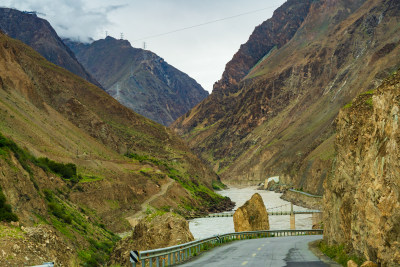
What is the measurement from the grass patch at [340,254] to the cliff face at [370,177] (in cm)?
39

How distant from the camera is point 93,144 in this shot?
102188 mm

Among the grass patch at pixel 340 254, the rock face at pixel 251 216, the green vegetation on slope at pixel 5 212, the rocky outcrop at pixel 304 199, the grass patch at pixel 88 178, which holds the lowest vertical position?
the rocky outcrop at pixel 304 199

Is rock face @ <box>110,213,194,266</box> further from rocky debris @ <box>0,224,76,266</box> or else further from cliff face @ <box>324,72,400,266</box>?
cliff face @ <box>324,72,400,266</box>

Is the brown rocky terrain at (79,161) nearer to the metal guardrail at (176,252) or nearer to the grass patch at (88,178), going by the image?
the grass patch at (88,178)

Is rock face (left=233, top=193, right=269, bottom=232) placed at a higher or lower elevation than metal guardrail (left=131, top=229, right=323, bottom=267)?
lower

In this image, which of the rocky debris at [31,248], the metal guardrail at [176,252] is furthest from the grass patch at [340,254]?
the rocky debris at [31,248]

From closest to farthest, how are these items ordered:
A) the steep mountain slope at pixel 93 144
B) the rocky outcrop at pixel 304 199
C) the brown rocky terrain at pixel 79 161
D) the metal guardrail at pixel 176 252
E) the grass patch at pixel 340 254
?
1. the metal guardrail at pixel 176 252
2. the grass patch at pixel 340 254
3. the brown rocky terrain at pixel 79 161
4. the steep mountain slope at pixel 93 144
5. the rocky outcrop at pixel 304 199

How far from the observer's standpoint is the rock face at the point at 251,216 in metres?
53.5

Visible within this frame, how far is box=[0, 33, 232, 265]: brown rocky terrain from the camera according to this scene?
33.7 m

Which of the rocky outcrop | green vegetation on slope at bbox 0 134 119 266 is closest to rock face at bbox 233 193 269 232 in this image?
green vegetation on slope at bbox 0 134 119 266

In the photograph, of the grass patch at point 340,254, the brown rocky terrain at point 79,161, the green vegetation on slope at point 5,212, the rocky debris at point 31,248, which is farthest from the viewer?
the brown rocky terrain at point 79,161

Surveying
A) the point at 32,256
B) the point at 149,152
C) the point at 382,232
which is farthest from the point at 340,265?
the point at 149,152

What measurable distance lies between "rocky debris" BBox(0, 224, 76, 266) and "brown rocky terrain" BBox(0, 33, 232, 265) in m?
0.80

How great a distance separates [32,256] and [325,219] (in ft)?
62.7
